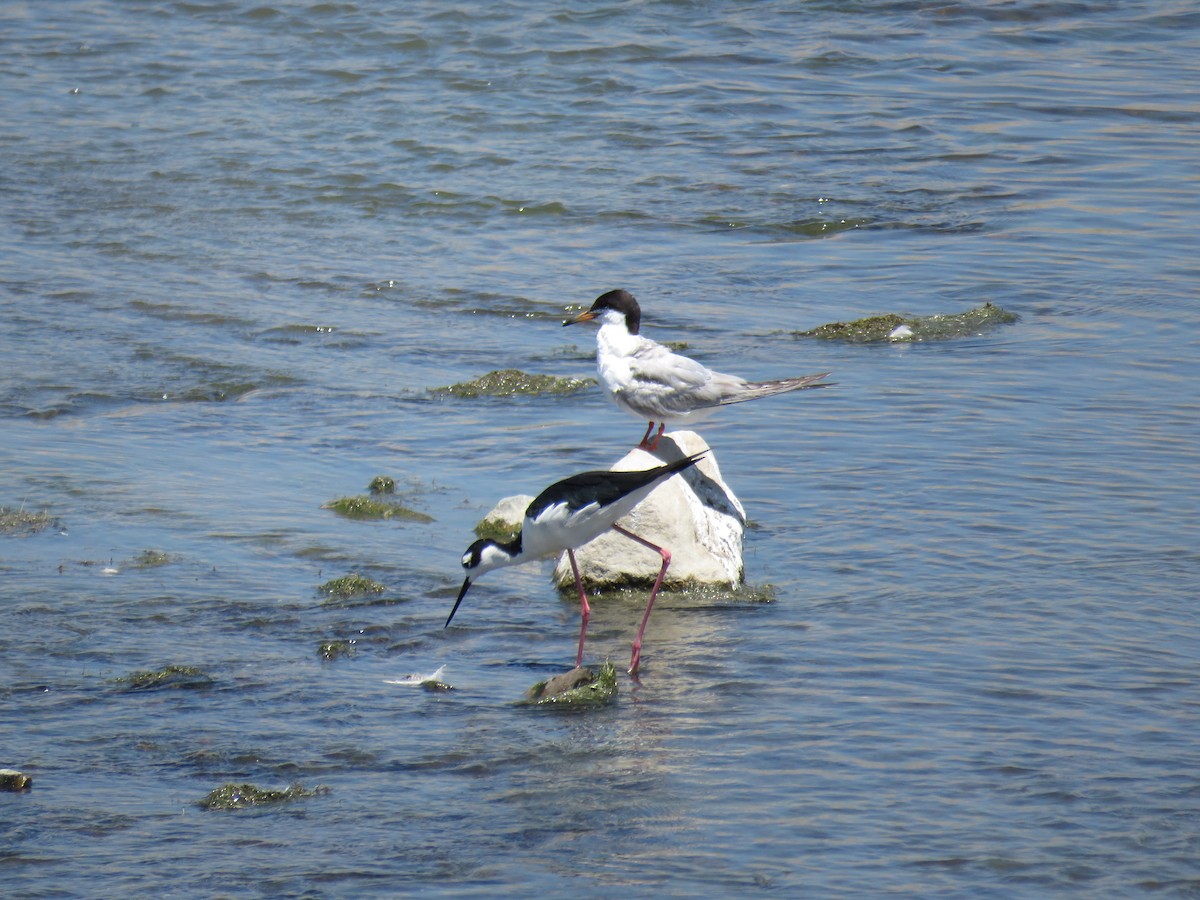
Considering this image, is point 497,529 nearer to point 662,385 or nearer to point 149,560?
point 662,385

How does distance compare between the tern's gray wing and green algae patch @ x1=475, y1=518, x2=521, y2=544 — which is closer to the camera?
green algae patch @ x1=475, y1=518, x2=521, y2=544

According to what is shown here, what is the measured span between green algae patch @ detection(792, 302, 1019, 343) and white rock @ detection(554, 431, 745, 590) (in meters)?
4.34

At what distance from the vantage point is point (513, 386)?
38.1ft

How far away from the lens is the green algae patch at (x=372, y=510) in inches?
361

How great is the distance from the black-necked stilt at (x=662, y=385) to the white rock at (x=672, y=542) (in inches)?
18.9

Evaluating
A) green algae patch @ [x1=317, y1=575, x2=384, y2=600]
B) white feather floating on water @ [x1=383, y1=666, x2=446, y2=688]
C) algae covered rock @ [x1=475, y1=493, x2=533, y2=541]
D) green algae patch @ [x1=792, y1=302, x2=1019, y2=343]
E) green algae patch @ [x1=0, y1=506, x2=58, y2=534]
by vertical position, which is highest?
green algae patch @ [x1=792, y1=302, x2=1019, y2=343]

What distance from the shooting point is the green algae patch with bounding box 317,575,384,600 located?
26.2 feet

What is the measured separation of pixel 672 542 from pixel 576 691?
161 centimetres

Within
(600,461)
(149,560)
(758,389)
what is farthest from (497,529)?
(149,560)

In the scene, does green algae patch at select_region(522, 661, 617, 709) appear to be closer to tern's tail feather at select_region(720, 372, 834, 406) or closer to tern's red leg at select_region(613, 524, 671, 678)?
tern's red leg at select_region(613, 524, 671, 678)

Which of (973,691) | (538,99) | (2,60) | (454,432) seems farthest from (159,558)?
(2,60)

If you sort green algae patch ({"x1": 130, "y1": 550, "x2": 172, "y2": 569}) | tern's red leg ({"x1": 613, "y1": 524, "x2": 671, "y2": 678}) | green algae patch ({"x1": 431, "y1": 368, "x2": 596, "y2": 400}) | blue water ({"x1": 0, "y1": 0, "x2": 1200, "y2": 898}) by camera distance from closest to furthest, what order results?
blue water ({"x1": 0, "y1": 0, "x2": 1200, "y2": 898}), tern's red leg ({"x1": 613, "y1": 524, "x2": 671, "y2": 678}), green algae patch ({"x1": 130, "y1": 550, "x2": 172, "y2": 569}), green algae patch ({"x1": 431, "y1": 368, "x2": 596, "y2": 400})

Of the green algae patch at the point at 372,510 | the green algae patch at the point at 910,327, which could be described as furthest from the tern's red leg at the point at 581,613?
the green algae patch at the point at 910,327

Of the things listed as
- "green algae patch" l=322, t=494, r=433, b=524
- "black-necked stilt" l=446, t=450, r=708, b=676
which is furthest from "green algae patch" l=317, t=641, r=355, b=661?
"green algae patch" l=322, t=494, r=433, b=524
